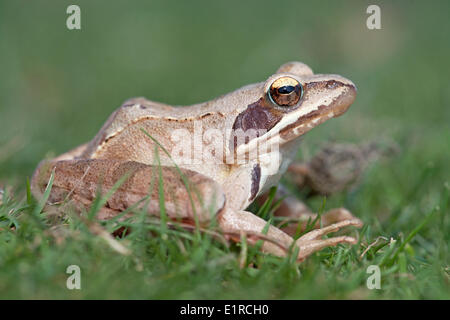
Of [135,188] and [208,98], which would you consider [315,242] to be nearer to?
[135,188]

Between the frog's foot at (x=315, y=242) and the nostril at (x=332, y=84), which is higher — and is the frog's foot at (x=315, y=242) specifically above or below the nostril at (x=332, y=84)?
below

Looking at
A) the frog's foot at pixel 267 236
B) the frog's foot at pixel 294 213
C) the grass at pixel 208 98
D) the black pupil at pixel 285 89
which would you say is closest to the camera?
the grass at pixel 208 98

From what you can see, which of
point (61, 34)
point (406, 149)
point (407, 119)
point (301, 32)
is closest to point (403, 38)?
point (301, 32)

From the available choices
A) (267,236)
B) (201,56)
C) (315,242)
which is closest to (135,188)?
(267,236)

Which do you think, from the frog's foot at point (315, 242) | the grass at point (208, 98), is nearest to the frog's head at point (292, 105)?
the grass at point (208, 98)

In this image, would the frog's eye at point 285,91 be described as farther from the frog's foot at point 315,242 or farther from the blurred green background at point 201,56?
the blurred green background at point 201,56

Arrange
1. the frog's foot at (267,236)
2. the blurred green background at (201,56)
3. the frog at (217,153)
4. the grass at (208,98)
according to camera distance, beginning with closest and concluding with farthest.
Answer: the grass at (208,98)
the frog's foot at (267,236)
the frog at (217,153)
the blurred green background at (201,56)

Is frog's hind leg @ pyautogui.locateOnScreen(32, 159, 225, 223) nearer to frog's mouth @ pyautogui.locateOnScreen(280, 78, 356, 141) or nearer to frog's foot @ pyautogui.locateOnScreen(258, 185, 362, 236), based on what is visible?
frog's mouth @ pyautogui.locateOnScreen(280, 78, 356, 141)
